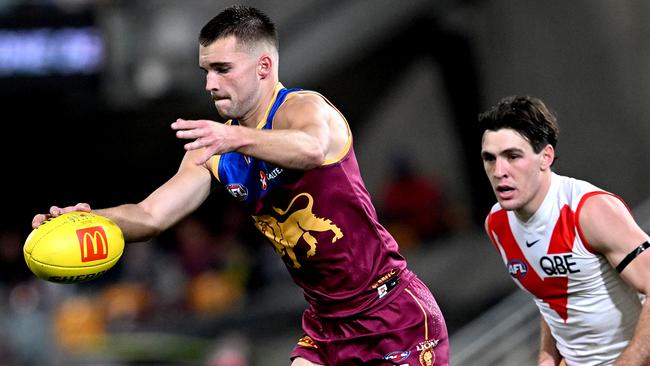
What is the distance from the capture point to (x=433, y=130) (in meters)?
14.0

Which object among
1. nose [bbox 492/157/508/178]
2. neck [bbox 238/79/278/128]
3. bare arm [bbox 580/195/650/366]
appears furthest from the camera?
nose [bbox 492/157/508/178]

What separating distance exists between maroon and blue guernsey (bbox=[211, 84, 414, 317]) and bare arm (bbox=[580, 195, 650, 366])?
923 millimetres

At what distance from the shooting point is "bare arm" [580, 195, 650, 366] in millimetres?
4422

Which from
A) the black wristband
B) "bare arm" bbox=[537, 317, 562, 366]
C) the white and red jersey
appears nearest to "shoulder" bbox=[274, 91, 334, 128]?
the white and red jersey

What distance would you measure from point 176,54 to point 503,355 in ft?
19.4

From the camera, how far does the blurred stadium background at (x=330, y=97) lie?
10859mm

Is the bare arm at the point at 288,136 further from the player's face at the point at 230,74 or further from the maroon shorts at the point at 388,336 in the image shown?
the maroon shorts at the point at 388,336

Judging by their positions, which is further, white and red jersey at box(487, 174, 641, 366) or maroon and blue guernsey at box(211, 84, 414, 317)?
white and red jersey at box(487, 174, 641, 366)

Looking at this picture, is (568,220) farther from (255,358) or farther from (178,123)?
(255,358)

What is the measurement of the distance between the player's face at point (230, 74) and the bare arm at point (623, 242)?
5.44 ft

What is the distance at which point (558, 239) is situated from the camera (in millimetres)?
4832

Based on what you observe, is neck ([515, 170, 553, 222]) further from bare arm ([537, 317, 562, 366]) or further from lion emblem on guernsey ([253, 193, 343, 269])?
lion emblem on guernsey ([253, 193, 343, 269])

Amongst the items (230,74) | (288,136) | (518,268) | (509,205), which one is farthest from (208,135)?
(518,268)

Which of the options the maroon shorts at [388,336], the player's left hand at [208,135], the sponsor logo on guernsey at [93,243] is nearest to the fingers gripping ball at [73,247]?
the sponsor logo on guernsey at [93,243]
